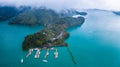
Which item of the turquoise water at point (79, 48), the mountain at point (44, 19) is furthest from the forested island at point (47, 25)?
the turquoise water at point (79, 48)

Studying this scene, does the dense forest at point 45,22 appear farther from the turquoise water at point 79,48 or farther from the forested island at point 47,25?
the turquoise water at point 79,48

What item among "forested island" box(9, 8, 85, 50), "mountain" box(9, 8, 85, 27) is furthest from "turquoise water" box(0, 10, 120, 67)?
"mountain" box(9, 8, 85, 27)

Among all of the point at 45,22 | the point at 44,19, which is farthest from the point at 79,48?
the point at 44,19

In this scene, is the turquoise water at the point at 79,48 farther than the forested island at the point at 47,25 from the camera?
No

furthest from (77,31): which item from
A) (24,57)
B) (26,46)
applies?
(24,57)

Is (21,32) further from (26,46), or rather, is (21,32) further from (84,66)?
(84,66)

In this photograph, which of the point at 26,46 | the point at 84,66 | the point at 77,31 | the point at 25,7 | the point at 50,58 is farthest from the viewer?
the point at 25,7

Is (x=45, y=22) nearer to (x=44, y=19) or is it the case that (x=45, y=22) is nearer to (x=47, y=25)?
(x=44, y=19)

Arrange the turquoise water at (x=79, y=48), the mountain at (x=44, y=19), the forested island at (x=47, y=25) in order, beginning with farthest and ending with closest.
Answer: the mountain at (x=44, y=19) < the forested island at (x=47, y=25) < the turquoise water at (x=79, y=48)
